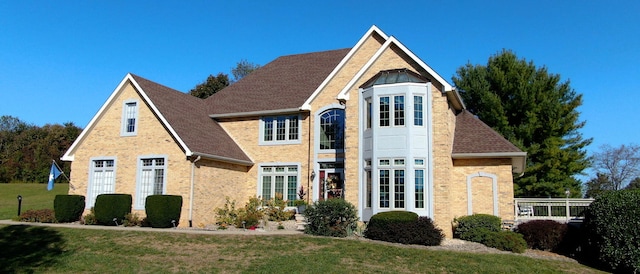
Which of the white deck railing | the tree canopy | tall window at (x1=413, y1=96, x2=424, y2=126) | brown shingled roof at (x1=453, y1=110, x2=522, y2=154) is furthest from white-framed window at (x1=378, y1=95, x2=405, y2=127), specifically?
the tree canopy

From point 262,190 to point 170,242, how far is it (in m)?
9.10

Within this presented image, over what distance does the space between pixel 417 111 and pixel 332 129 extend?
5415 millimetres

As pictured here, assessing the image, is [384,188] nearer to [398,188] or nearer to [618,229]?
[398,188]

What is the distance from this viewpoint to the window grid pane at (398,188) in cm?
1745

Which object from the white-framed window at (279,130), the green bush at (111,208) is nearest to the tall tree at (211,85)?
the white-framed window at (279,130)

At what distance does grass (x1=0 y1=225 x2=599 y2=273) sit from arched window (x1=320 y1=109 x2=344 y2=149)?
760cm

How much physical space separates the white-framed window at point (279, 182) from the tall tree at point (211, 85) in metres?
21.7

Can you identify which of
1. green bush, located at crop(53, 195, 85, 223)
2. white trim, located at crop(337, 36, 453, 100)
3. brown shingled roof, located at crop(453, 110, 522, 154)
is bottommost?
green bush, located at crop(53, 195, 85, 223)

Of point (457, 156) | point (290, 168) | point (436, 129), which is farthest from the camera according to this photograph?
point (290, 168)

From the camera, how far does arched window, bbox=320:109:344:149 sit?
22.2 metres

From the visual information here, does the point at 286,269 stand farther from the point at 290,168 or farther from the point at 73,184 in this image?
the point at 73,184

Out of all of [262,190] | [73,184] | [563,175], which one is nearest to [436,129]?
[262,190]

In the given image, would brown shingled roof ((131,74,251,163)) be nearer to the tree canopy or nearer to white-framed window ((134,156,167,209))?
white-framed window ((134,156,167,209))

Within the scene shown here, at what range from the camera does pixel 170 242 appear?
14555 mm
